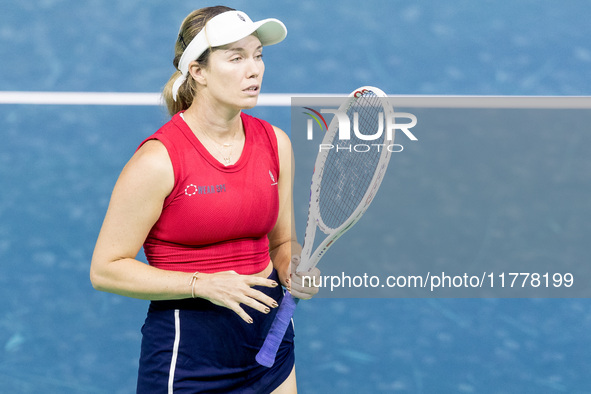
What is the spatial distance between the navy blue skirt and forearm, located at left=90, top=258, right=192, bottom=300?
4.3 inches

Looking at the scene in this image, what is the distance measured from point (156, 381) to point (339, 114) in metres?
0.66

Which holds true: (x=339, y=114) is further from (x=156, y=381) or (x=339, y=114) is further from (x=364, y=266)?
(x=364, y=266)

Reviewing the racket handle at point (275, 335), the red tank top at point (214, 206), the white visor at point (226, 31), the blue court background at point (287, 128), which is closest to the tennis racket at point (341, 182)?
the racket handle at point (275, 335)

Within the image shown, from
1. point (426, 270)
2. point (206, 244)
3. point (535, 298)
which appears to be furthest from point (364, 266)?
point (206, 244)

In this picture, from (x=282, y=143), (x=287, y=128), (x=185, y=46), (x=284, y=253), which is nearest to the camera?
(x=185, y=46)

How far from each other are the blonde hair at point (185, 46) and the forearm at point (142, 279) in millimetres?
345

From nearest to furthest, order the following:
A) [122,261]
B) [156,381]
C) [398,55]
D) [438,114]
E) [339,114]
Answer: [122,261] → [156,381] → [339,114] → [438,114] → [398,55]

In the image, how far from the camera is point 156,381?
5.28 feet

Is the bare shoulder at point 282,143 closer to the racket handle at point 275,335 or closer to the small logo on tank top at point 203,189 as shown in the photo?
the small logo on tank top at point 203,189

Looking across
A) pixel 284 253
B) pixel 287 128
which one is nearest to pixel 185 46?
pixel 284 253

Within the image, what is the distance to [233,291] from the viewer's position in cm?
144

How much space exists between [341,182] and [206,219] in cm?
49

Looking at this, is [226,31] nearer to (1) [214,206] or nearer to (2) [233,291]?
(1) [214,206]

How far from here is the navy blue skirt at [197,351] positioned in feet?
5.24
